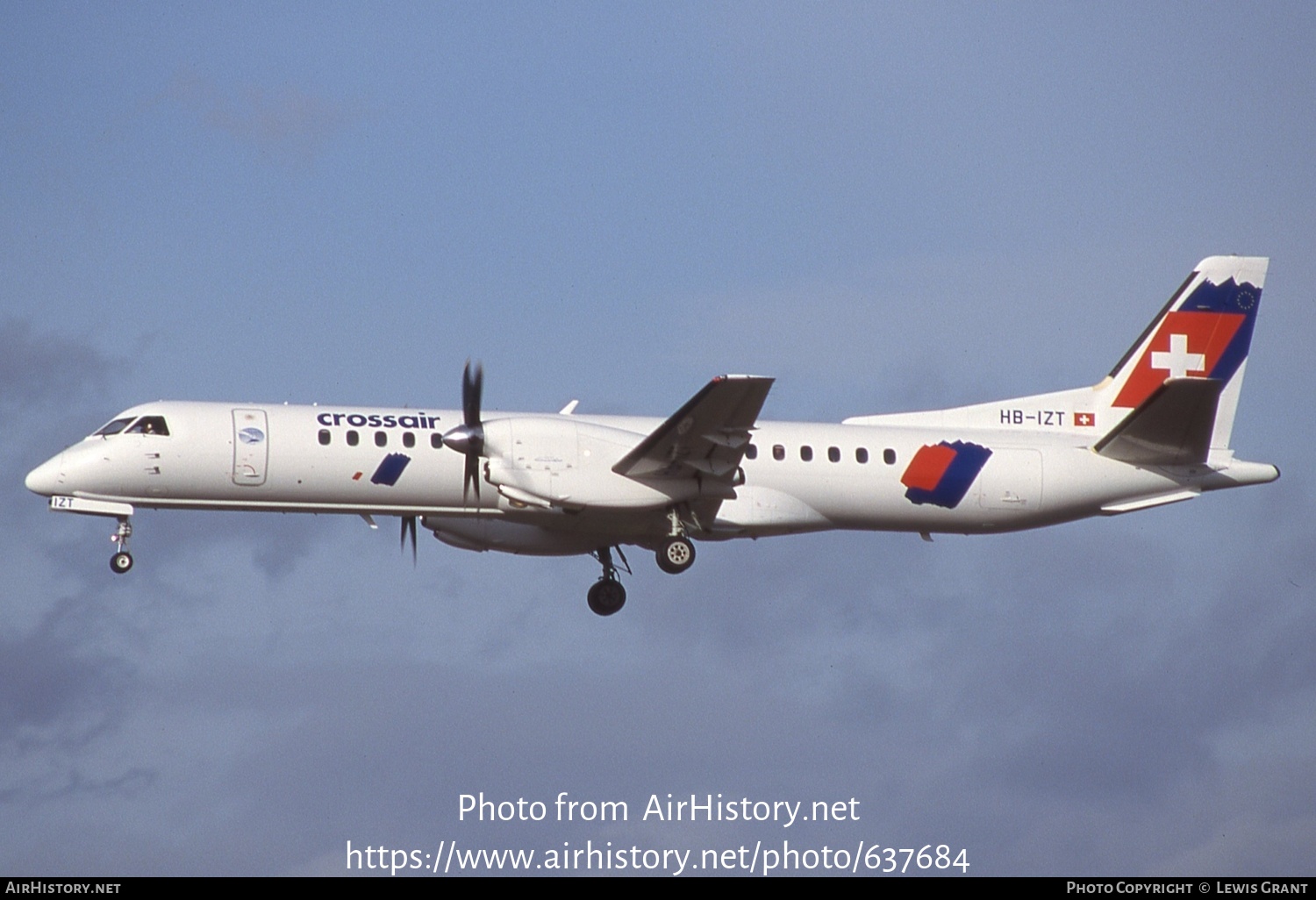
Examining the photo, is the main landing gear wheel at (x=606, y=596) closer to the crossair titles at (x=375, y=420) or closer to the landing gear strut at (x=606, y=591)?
the landing gear strut at (x=606, y=591)

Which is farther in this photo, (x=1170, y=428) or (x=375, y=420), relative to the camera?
(x=1170, y=428)

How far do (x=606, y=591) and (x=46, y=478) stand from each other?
993 cm

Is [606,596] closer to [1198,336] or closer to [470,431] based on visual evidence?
[470,431]

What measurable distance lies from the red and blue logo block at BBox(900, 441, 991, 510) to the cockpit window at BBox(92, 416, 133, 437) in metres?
13.0

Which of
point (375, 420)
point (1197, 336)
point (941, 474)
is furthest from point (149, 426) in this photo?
point (1197, 336)

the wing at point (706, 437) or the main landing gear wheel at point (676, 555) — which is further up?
the wing at point (706, 437)

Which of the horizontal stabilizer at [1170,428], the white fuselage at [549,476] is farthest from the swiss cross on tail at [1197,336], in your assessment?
the white fuselage at [549,476]

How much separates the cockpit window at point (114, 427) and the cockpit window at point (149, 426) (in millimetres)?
176

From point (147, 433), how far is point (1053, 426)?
16.2 m

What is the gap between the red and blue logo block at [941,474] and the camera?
103 ft

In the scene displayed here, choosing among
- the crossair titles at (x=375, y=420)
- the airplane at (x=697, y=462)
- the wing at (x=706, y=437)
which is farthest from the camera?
the crossair titles at (x=375, y=420)

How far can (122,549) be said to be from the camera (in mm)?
29625

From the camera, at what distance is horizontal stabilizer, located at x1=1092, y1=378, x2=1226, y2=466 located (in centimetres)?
3086
